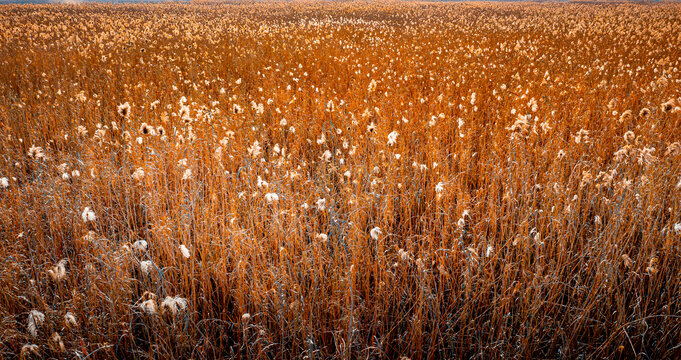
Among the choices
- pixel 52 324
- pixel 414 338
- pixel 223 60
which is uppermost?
pixel 223 60

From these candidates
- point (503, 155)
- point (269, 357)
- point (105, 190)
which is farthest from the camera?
point (503, 155)

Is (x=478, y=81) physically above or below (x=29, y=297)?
above

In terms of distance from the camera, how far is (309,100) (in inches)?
229

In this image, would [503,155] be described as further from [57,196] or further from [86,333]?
[57,196]

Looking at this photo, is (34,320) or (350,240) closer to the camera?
(34,320)

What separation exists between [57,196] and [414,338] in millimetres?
2676

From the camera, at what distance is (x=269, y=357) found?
1884 millimetres

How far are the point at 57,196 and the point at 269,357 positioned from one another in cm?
206

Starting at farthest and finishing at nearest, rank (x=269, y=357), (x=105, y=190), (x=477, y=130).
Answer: (x=477, y=130) < (x=105, y=190) < (x=269, y=357)

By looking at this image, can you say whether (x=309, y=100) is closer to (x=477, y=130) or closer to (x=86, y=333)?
(x=477, y=130)

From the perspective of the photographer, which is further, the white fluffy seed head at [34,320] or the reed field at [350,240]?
the reed field at [350,240]

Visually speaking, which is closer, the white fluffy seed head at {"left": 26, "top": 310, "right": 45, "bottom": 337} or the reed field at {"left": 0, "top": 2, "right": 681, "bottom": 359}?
the white fluffy seed head at {"left": 26, "top": 310, "right": 45, "bottom": 337}

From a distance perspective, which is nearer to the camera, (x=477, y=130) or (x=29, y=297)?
(x=29, y=297)

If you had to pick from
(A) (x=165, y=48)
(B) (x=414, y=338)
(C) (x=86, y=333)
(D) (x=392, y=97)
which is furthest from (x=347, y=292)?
(A) (x=165, y=48)
